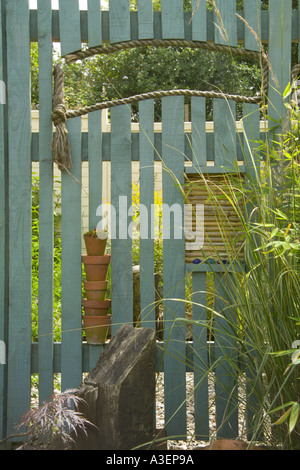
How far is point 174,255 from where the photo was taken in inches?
106

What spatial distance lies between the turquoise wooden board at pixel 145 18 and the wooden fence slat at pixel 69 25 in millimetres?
295

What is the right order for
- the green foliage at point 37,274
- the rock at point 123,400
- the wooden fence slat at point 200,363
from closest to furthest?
the rock at point 123,400 < the wooden fence slat at point 200,363 < the green foliage at point 37,274

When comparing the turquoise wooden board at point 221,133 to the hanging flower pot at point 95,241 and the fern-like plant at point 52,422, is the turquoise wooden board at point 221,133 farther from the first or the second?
the fern-like plant at point 52,422

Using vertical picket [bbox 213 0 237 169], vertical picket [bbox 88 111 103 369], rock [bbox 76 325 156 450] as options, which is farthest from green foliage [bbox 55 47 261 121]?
rock [bbox 76 325 156 450]

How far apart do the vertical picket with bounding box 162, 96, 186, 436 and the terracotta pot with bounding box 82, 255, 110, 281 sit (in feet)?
0.96

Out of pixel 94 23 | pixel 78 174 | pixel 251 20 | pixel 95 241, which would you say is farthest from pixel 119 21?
pixel 95 241

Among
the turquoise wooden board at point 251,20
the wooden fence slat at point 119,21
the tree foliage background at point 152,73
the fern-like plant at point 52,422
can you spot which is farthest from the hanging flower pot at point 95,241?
the tree foliage background at point 152,73

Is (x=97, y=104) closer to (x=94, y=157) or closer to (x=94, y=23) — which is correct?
(x=94, y=157)

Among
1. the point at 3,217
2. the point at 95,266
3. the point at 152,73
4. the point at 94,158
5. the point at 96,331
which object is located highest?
the point at 152,73

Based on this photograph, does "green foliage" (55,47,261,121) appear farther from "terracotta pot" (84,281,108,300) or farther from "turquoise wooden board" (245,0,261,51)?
"terracotta pot" (84,281,108,300)

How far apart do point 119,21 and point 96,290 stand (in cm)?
129

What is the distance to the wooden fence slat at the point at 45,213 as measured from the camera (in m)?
2.68

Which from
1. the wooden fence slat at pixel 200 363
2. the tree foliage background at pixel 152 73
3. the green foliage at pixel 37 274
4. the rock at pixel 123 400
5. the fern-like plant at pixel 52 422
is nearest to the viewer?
the fern-like plant at pixel 52 422

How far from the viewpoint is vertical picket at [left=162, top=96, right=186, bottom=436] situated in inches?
105
